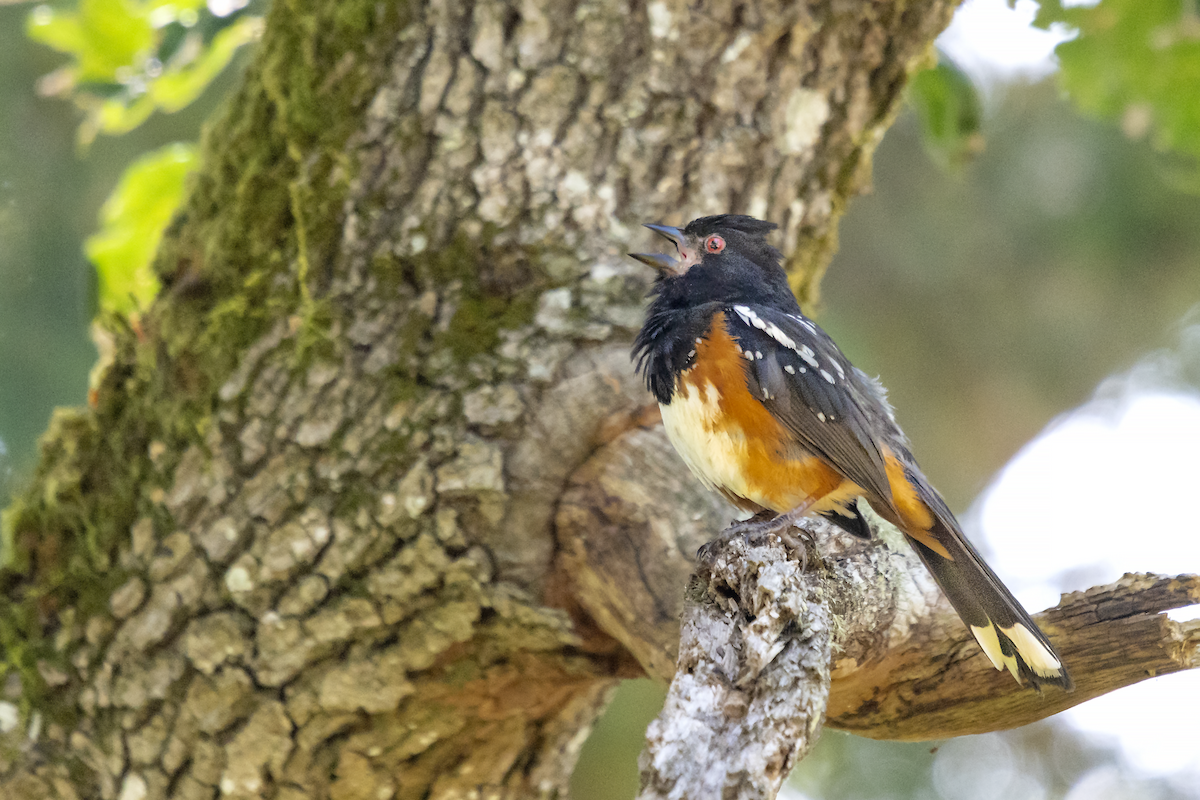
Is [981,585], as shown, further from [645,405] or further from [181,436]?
[181,436]

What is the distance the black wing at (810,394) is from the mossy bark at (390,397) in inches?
14.4

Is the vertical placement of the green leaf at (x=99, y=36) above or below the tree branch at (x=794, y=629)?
above

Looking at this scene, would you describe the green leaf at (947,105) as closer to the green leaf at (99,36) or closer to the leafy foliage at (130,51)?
the leafy foliage at (130,51)

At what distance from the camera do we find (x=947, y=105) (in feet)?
11.9

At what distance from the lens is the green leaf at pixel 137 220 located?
3.51 meters

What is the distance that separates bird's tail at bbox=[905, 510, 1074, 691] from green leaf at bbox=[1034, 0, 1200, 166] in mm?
1819

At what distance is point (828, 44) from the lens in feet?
9.78

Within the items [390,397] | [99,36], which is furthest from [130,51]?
[390,397]

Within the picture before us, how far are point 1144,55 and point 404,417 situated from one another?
274 centimetres

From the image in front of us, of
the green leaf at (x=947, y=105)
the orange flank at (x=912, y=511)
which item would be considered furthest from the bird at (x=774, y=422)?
the green leaf at (x=947, y=105)

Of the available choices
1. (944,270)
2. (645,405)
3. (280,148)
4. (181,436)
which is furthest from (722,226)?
(944,270)

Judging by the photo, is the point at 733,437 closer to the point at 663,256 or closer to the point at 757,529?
the point at 757,529

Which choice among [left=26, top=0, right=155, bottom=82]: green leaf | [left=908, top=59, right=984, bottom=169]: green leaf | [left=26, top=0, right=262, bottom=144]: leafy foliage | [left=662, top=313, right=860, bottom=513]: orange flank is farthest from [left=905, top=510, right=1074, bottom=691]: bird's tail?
[left=26, top=0, right=155, bottom=82]: green leaf

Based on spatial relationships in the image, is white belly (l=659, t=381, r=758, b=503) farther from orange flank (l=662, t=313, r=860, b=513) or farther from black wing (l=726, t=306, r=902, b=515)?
black wing (l=726, t=306, r=902, b=515)
